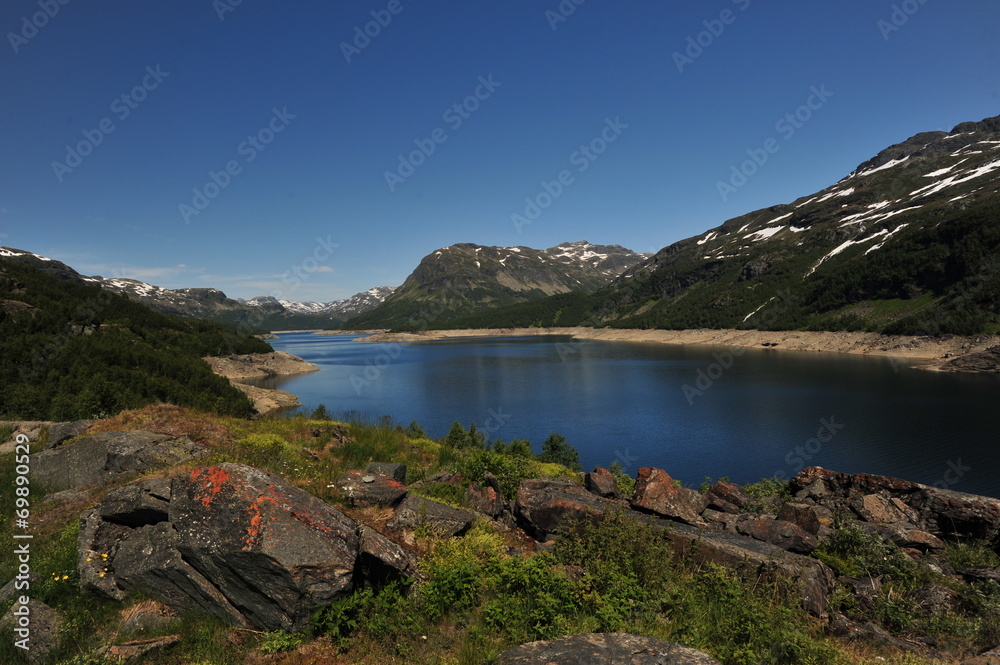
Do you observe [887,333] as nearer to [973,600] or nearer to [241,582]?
[973,600]

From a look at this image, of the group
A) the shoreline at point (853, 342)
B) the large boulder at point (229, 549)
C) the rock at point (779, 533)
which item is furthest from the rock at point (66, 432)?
the shoreline at point (853, 342)

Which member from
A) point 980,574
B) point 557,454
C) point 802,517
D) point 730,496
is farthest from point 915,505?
point 557,454

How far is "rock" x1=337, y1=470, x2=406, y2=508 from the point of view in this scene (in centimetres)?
906

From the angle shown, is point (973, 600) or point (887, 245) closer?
point (973, 600)

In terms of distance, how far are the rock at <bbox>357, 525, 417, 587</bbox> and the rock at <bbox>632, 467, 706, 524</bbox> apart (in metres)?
7.83

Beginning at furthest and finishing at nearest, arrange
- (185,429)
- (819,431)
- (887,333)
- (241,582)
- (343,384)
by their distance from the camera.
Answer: (887,333) < (343,384) < (819,431) < (185,429) < (241,582)

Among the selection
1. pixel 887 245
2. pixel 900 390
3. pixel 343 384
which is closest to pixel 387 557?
pixel 900 390

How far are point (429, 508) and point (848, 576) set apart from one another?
9.41 metres

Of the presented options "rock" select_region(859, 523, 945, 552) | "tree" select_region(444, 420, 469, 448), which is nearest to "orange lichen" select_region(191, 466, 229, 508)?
"rock" select_region(859, 523, 945, 552)

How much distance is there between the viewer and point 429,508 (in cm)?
923

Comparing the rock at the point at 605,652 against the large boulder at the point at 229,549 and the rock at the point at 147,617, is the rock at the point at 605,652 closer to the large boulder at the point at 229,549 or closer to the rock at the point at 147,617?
the large boulder at the point at 229,549

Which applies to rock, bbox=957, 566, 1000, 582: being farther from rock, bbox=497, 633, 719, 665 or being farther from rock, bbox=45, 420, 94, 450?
rock, bbox=45, 420, 94, 450

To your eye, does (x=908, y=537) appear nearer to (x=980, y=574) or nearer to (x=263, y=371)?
(x=980, y=574)

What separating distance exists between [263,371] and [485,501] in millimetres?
98649
